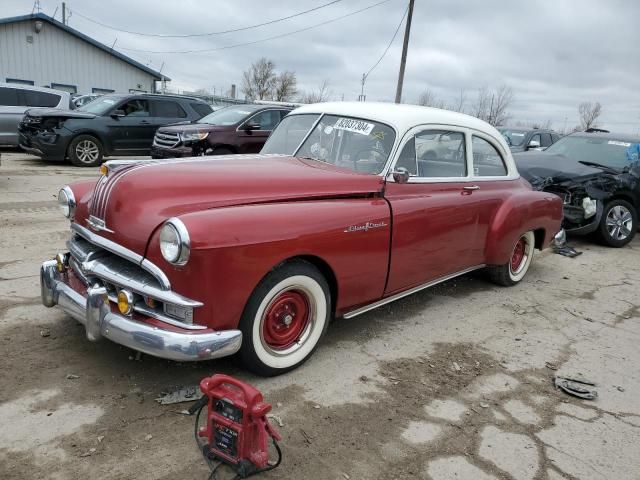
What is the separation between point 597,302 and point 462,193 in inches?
82.8

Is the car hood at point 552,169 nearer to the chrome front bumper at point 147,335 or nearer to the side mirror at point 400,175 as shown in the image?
the side mirror at point 400,175

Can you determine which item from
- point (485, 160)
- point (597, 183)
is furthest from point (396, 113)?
point (597, 183)

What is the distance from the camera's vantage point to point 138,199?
295cm

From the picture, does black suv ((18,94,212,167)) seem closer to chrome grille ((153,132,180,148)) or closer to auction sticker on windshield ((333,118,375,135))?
chrome grille ((153,132,180,148))

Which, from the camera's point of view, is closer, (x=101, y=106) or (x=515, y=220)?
(x=515, y=220)

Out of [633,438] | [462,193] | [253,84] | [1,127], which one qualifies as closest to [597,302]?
[462,193]

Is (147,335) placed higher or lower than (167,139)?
lower

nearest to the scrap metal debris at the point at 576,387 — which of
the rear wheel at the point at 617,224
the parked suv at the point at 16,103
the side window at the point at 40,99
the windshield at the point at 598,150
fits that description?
the rear wheel at the point at 617,224

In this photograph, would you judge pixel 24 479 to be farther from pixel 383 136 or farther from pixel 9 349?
pixel 383 136

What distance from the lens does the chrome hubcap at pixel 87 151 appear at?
36.6ft

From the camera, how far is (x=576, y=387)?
3.43 meters

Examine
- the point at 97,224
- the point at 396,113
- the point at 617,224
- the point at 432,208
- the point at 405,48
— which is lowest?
the point at 617,224

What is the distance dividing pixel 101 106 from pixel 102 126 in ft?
2.46

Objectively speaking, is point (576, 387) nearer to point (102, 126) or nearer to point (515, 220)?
point (515, 220)
